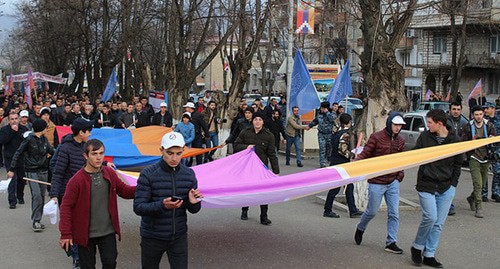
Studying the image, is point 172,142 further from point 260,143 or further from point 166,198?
point 260,143

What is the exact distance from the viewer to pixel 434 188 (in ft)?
25.7

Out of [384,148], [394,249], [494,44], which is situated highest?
[494,44]

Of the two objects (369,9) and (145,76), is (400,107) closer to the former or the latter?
(369,9)

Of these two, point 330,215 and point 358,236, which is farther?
point 330,215

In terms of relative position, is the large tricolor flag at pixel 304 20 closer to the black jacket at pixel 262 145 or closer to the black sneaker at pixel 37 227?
the black jacket at pixel 262 145

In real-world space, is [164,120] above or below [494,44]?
below

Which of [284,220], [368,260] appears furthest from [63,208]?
[284,220]

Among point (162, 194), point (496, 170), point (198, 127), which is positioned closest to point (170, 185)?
point (162, 194)

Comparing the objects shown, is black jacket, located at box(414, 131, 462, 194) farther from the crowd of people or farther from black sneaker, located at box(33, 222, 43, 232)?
black sneaker, located at box(33, 222, 43, 232)

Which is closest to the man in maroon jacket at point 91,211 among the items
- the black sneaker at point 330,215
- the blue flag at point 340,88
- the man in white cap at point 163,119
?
the black sneaker at point 330,215

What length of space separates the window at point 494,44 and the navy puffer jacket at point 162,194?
44838 millimetres

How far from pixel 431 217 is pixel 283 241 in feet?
7.60

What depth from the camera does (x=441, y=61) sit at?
167 ft

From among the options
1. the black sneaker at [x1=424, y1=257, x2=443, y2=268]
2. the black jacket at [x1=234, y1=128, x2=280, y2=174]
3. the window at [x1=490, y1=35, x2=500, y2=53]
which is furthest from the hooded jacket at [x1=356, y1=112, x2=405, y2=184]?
the window at [x1=490, y1=35, x2=500, y2=53]
